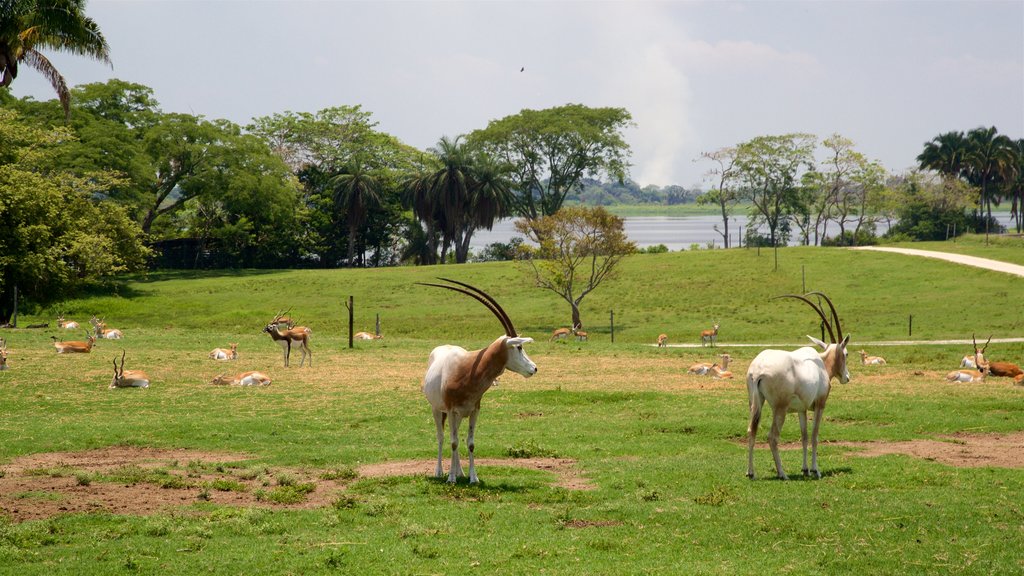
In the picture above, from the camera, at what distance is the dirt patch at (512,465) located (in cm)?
1495

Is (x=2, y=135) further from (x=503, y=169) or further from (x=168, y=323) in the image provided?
(x=503, y=169)

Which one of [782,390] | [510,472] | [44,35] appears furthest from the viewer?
[44,35]

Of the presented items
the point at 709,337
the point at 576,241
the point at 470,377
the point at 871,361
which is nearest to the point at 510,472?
the point at 470,377

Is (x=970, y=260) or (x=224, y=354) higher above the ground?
(x=970, y=260)

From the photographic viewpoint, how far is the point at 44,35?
3097 cm

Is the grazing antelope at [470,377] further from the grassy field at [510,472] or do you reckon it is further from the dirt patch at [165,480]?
the dirt patch at [165,480]

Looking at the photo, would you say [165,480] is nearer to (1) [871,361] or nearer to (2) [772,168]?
(1) [871,361]

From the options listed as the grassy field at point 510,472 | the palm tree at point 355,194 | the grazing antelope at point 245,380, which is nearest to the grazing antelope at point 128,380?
the grassy field at point 510,472

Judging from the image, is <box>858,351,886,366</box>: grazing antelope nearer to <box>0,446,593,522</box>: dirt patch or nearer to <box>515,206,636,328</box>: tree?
<box>0,446,593,522</box>: dirt patch

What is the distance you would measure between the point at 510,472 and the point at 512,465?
0.77 metres

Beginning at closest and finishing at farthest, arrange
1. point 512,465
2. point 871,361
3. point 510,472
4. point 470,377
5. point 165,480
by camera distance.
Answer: point 470,377 → point 165,480 → point 510,472 → point 512,465 → point 871,361

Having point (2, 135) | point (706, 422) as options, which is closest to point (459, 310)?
point (2, 135)

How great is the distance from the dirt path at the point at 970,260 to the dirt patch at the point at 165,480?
6124 cm

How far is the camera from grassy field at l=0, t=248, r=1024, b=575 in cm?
1070
